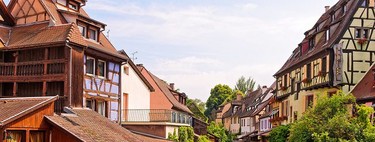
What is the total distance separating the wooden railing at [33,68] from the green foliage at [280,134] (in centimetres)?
1848

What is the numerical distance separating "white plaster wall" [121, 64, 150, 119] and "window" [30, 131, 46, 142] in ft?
42.5

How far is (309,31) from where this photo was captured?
1578 inches

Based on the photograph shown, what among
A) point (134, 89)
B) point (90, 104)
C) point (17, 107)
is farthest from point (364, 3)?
point (17, 107)

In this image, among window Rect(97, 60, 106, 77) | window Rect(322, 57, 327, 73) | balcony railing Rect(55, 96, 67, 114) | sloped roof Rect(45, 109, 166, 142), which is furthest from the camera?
window Rect(322, 57, 327, 73)

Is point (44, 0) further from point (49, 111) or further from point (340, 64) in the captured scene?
point (340, 64)

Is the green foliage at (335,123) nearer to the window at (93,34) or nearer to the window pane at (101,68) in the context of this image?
the window pane at (101,68)

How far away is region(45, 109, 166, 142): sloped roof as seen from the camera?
20.9m

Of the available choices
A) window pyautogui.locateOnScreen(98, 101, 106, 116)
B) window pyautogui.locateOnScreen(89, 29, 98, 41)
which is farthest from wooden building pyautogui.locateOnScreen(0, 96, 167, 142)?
window pyautogui.locateOnScreen(89, 29, 98, 41)

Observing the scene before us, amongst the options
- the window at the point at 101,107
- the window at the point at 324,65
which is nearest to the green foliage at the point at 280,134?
the window at the point at 324,65

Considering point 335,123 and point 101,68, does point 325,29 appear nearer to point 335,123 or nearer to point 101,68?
point 335,123

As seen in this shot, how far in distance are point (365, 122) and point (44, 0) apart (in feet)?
53.4

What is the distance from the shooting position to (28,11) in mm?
26656

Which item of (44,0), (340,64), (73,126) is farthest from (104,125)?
(340,64)

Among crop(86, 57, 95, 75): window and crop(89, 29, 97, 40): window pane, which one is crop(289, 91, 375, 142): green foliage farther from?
crop(89, 29, 97, 40): window pane
